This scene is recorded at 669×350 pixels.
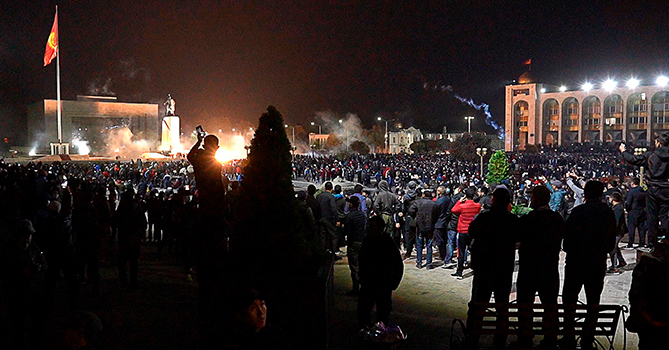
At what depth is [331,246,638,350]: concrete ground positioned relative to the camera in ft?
19.1

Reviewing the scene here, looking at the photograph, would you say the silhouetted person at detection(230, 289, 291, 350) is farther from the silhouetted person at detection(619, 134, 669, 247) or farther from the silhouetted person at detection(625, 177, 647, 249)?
the silhouetted person at detection(625, 177, 647, 249)

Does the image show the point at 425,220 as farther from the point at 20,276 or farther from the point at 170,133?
the point at 170,133

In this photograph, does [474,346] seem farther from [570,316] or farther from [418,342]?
[418,342]

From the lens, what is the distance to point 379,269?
17.7 feet

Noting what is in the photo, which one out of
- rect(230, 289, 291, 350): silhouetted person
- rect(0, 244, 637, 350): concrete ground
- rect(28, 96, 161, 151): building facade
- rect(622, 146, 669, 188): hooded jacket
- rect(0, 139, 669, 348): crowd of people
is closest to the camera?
rect(230, 289, 291, 350): silhouetted person

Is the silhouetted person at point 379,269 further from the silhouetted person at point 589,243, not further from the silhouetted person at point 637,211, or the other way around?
the silhouetted person at point 637,211

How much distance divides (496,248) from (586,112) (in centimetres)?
8359

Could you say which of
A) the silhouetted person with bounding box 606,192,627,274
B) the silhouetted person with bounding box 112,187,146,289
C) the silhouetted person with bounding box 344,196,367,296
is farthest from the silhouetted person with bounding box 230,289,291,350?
the silhouetted person with bounding box 606,192,627,274

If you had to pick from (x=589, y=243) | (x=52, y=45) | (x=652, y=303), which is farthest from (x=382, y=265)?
(x=52, y=45)

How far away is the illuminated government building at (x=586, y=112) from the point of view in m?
71.6

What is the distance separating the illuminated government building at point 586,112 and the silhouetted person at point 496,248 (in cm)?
7240

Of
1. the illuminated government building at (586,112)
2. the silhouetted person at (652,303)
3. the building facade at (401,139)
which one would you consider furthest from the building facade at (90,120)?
the silhouetted person at (652,303)

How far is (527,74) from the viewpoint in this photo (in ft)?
276

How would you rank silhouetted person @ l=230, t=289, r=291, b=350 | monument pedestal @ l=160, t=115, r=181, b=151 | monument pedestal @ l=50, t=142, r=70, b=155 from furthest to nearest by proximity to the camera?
monument pedestal @ l=160, t=115, r=181, b=151
monument pedestal @ l=50, t=142, r=70, b=155
silhouetted person @ l=230, t=289, r=291, b=350
